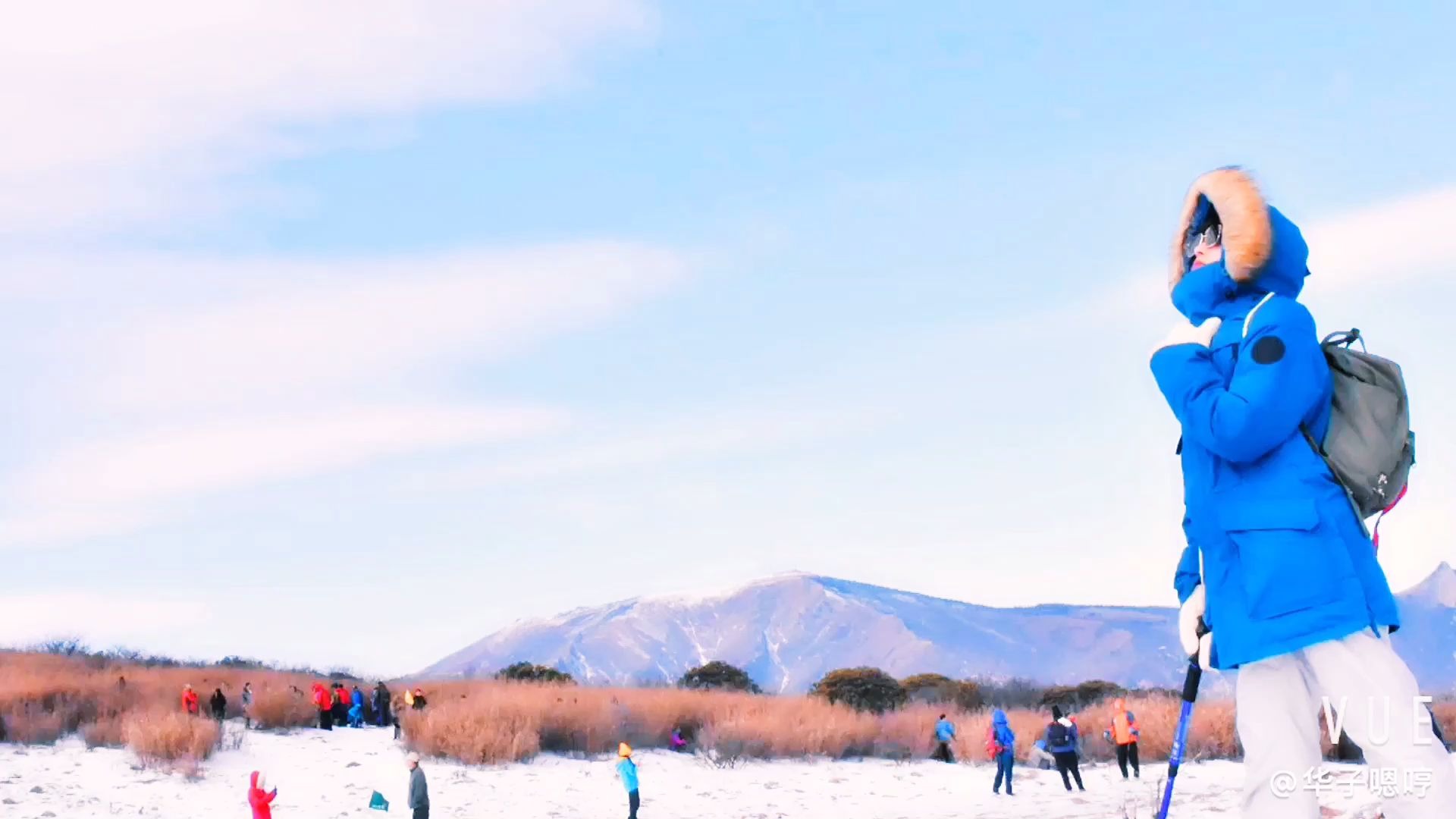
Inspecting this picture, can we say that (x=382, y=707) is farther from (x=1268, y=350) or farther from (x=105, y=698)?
(x=1268, y=350)

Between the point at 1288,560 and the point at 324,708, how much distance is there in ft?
84.1

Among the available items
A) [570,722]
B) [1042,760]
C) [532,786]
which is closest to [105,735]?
[532,786]

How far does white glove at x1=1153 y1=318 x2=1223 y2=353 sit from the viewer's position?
359cm

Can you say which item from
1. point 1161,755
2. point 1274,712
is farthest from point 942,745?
point 1274,712

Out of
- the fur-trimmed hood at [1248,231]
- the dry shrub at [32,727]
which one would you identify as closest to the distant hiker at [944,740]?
the dry shrub at [32,727]

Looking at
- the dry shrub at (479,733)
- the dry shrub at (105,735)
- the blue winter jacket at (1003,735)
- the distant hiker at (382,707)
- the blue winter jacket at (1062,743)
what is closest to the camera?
the blue winter jacket at (1062,743)

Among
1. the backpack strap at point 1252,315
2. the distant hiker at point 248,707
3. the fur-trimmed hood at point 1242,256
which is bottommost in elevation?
the distant hiker at point 248,707

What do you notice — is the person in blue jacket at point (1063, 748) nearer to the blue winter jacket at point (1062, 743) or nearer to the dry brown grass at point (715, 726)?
the blue winter jacket at point (1062, 743)

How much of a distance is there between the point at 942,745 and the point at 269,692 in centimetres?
1273

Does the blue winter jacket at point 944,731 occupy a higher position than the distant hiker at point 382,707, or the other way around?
the distant hiker at point 382,707

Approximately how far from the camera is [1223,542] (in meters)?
3.48

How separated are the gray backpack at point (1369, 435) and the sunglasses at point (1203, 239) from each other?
36cm

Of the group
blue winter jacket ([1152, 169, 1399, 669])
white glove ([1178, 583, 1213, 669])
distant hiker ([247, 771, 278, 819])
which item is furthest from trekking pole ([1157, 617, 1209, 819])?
distant hiker ([247, 771, 278, 819])

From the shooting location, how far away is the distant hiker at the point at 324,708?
26.8 meters
